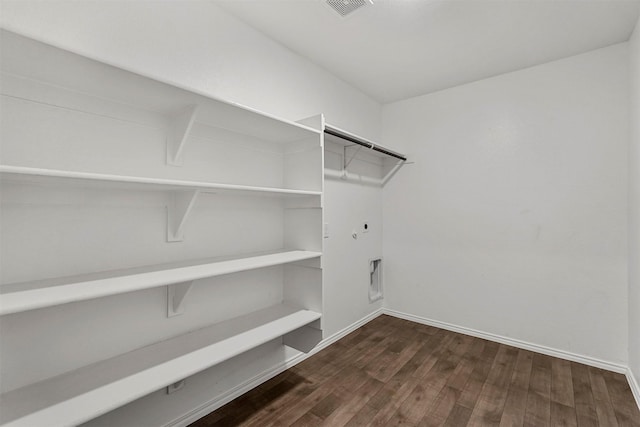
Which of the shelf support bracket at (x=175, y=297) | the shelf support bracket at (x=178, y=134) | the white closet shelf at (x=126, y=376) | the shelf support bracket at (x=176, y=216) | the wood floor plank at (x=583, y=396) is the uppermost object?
the shelf support bracket at (x=178, y=134)

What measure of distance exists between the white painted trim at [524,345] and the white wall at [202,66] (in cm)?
78

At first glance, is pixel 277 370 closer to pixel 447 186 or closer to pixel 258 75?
pixel 258 75

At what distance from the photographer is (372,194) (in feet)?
10.8

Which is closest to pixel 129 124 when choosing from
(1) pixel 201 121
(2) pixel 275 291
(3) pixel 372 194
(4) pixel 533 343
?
(1) pixel 201 121

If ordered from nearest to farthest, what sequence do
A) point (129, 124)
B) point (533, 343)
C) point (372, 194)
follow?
point (129, 124)
point (533, 343)
point (372, 194)

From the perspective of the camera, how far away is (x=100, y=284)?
44.4 inches

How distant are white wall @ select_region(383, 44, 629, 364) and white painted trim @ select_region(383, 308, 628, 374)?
42 millimetres

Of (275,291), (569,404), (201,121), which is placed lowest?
(569,404)

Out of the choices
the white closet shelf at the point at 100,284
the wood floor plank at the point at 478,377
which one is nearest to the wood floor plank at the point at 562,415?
the wood floor plank at the point at 478,377

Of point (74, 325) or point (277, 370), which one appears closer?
point (74, 325)

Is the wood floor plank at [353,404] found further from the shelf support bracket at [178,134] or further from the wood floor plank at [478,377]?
the shelf support bracket at [178,134]

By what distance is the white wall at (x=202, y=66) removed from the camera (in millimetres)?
1267

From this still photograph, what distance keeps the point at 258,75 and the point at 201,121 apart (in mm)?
657

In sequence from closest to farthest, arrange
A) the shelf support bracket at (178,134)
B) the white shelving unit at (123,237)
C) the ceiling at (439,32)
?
the white shelving unit at (123,237), the shelf support bracket at (178,134), the ceiling at (439,32)
